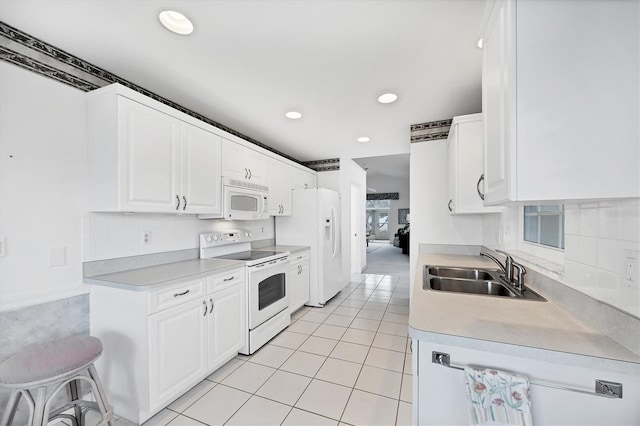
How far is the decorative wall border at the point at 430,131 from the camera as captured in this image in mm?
3002

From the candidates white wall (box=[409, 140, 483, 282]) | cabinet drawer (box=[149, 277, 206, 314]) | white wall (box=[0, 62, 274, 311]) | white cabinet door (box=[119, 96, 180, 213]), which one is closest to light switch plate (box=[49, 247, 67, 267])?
white wall (box=[0, 62, 274, 311])

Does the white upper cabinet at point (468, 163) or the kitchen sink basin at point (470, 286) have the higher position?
the white upper cabinet at point (468, 163)

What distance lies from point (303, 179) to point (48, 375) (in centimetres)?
353

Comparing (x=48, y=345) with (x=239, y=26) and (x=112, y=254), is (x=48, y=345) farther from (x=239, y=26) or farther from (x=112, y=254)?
(x=239, y=26)

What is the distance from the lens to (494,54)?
3.57 feet

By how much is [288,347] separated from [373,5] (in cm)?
280

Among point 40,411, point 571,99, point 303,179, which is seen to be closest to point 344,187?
point 303,179

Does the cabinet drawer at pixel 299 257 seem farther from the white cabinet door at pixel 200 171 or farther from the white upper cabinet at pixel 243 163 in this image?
the white cabinet door at pixel 200 171

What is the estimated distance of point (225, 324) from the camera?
2227 mm

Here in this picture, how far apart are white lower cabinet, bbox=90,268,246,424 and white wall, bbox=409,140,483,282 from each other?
2311mm

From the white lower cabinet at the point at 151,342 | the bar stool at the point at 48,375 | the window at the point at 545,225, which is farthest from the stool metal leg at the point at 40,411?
the window at the point at 545,225

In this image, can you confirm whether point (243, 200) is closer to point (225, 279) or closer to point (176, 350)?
point (225, 279)

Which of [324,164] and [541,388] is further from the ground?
[324,164]

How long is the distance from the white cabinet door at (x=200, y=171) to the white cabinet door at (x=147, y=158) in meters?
0.09
